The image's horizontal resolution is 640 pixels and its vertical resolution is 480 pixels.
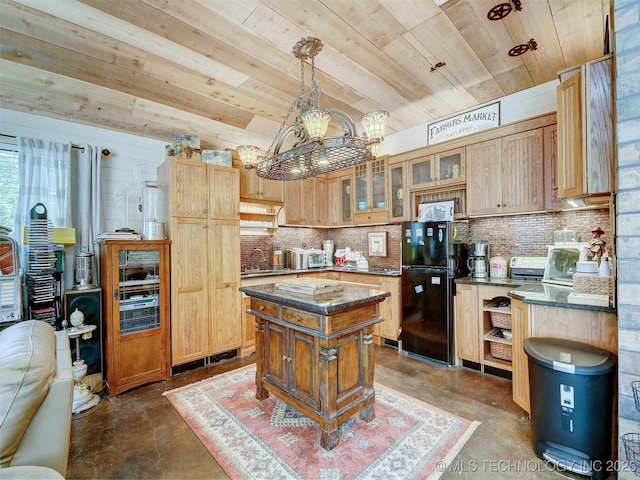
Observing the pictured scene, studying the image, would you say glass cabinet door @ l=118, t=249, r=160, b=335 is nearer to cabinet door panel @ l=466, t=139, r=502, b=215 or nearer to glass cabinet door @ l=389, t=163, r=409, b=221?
glass cabinet door @ l=389, t=163, r=409, b=221

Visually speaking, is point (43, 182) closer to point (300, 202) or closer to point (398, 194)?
point (300, 202)

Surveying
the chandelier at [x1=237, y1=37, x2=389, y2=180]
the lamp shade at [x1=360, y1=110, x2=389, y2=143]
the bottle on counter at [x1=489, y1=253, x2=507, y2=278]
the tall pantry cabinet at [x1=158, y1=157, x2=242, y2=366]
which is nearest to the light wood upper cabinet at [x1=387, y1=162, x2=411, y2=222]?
the bottle on counter at [x1=489, y1=253, x2=507, y2=278]

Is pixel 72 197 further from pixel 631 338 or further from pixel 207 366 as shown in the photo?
pixel 631 338

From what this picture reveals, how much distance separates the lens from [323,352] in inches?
74.5

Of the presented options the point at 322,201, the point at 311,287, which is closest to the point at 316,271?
the point at 322,201

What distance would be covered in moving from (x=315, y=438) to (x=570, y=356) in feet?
5.53

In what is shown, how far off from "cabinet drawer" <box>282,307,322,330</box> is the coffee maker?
2.29 meters

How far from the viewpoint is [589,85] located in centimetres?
185

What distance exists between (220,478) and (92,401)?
1.61 metres

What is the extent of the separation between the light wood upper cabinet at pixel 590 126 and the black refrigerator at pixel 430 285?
1351 mm

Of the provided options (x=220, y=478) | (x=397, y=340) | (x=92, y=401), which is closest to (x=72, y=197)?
(x=92, y=401)

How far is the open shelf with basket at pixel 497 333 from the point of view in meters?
2.89

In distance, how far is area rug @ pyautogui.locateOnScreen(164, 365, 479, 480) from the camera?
173 cm

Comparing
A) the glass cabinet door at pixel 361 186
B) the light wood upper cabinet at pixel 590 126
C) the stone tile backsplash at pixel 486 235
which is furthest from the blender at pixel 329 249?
the light wood upper cabinet at pixel 590 126
